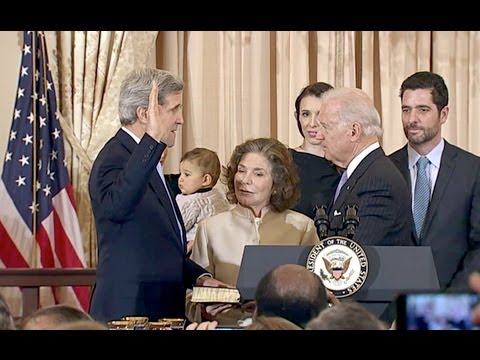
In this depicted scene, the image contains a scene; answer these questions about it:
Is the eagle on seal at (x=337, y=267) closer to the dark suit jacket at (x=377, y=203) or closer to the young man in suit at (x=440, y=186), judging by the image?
the dark suit jacket at (x=377, y=203)

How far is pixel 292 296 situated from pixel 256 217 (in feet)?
5.66

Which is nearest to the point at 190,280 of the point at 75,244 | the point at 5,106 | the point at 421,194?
the point at 421,194

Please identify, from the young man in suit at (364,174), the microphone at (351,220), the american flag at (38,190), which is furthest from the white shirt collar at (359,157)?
the american flag at (38,190)

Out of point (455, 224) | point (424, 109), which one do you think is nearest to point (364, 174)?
point (455, 224)

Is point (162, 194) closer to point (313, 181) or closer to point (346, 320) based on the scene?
point (313, 181)

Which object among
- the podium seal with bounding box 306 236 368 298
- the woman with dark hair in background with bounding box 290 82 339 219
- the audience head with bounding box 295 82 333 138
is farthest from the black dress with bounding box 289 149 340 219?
the podium seal with bounding box 306 236 368 298

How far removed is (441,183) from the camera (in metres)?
4.53

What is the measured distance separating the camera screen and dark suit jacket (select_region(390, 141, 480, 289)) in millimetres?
2649

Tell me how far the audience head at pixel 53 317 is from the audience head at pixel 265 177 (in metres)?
2.02

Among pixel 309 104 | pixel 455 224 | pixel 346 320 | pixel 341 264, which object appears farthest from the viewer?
pixel 309 104

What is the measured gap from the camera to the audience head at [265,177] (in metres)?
4.27
